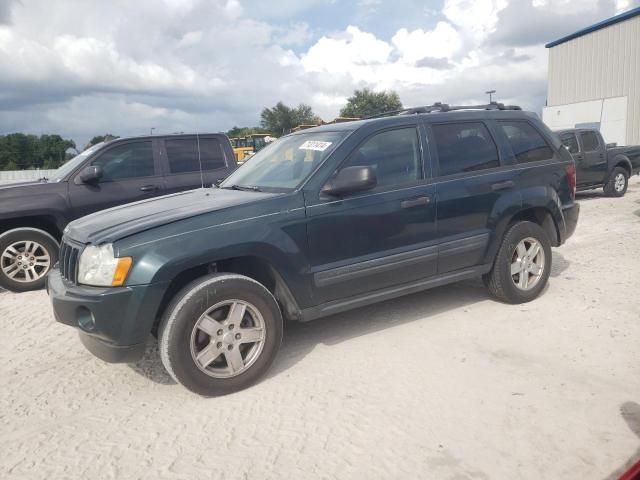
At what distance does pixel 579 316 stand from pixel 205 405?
322 cm

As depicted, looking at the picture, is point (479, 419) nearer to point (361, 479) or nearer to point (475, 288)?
point (361, 479)

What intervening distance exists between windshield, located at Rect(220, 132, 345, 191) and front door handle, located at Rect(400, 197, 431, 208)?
70cm

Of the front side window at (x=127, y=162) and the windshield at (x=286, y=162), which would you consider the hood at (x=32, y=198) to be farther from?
the windshield at (x=286, y=162)

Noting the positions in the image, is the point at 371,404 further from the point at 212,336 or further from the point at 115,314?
the point at 115,314

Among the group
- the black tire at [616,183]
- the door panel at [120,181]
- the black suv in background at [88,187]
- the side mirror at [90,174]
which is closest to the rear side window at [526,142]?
the black suv in background at [88,187]

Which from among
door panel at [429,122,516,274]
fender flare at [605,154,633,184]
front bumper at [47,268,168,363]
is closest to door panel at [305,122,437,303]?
door panel at [429,122,516,274]

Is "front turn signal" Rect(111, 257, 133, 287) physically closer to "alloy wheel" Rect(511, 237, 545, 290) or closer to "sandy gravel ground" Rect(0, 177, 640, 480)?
"sandy gravel ground" Rect(0, 177, 640, 480)

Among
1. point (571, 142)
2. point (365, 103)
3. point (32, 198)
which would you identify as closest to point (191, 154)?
point (32, 198)

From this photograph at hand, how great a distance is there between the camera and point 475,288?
5.36 metres

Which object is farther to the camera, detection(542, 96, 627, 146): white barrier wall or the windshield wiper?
detection(542, 96, 627, 146): white barrier wall

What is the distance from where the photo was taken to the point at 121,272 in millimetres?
3008

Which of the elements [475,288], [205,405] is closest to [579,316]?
[475,288]

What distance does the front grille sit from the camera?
331cm

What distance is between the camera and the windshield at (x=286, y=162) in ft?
12.6
